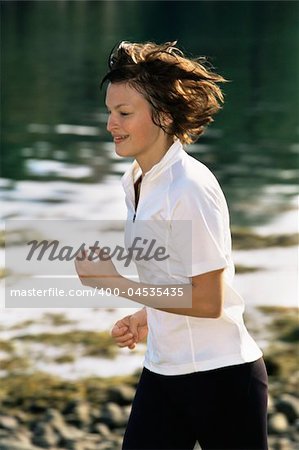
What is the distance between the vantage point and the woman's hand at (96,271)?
3.21 meters

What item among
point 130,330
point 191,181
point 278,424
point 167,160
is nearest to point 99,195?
point 278,424

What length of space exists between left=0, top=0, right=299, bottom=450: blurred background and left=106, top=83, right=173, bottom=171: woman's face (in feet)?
9.88

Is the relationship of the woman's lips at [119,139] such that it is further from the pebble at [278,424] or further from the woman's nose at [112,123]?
the pebble at [278,424]

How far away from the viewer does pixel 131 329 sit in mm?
3637

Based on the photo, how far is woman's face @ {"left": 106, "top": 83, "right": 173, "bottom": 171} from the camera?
333cm

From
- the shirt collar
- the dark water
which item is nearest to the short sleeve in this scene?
the shirt collar

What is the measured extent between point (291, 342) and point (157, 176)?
15.5ft

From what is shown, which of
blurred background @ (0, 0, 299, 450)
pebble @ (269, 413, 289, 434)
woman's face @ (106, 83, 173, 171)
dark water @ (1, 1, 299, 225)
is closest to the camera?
woman's face @ (106, 83, 173, 171)

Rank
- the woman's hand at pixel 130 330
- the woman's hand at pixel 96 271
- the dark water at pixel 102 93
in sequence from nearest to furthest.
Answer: the woman's hand at pixel 96 271 → the woman's hand at pixel 130 330 → the dark water at pixel 102 93

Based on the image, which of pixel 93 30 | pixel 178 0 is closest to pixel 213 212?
pixel 93 30

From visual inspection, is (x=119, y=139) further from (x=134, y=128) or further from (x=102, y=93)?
(x=102, y=93)

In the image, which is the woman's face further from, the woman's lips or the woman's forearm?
the woman's forearm

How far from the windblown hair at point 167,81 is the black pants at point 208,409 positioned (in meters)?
0.72

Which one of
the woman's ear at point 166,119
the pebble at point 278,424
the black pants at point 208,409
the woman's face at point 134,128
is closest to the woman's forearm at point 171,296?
the black pants at point 208,409
